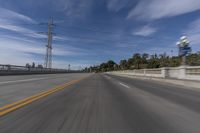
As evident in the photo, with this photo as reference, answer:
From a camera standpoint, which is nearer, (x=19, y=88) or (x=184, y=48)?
(x=19, y=88)

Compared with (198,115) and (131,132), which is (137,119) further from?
(198,115)

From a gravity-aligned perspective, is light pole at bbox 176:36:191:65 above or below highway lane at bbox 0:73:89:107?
above

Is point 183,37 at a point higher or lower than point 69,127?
higher

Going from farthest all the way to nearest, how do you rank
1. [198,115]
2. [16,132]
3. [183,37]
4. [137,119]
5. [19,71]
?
[19,71] → [183,37] → [198,115] → [137,119] → [16,132]

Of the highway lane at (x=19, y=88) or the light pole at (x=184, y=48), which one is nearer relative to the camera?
the highway lane at (x=19, y=88)

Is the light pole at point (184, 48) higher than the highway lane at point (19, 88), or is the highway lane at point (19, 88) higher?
the light pole at point (184, 48)

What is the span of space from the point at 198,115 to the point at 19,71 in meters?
33.2

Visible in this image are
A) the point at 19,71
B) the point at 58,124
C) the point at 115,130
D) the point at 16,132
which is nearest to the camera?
the point at 16,132

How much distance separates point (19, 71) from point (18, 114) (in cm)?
3166

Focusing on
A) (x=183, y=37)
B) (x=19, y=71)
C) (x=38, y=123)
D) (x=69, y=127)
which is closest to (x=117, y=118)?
(x=69, y=127)

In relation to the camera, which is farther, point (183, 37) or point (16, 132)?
point (183, 37)

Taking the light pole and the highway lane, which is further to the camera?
the light pole

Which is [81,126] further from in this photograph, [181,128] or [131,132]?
[181,128]

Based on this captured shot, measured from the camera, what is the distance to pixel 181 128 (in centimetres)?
518
